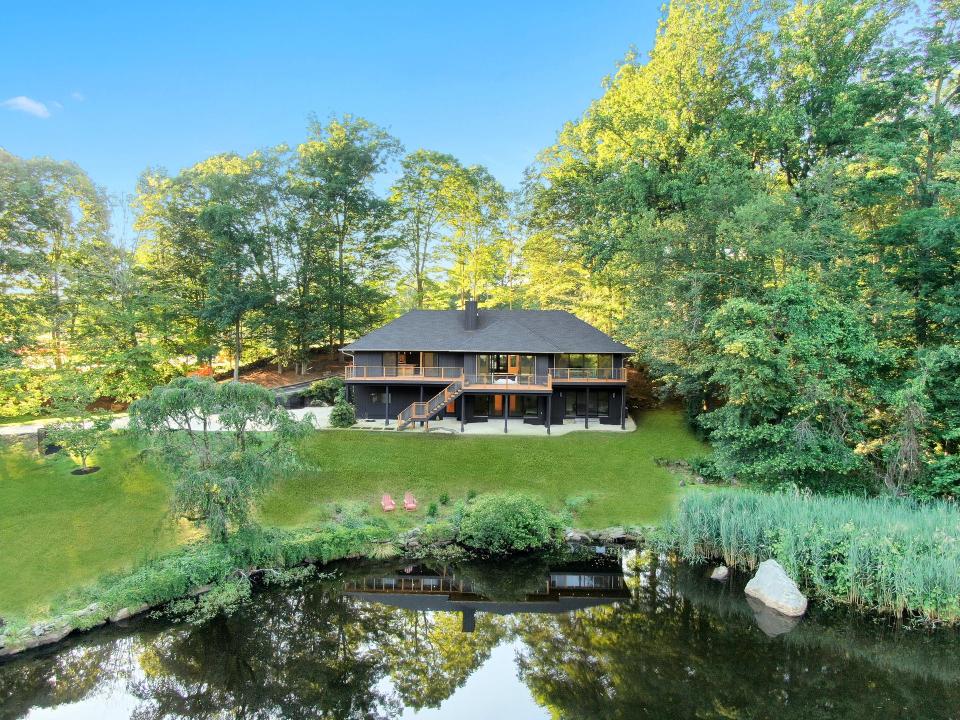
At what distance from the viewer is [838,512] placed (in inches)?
468

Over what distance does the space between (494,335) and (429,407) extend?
16.7ft

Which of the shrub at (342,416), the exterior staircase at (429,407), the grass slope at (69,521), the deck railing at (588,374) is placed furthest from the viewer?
the deck railing at (588,374)

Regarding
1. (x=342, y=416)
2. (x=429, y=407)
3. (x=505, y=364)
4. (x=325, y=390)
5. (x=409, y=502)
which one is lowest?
(x=409, y=502)

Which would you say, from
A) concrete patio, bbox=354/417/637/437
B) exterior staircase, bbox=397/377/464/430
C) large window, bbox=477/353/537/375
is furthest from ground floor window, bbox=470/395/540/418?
exterior staircase, bbox=397/377/464/430

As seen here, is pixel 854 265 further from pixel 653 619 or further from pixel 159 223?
pixel 159 223

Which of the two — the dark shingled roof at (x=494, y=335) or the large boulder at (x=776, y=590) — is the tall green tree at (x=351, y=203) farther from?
the large boulder at (x=776, y=590)

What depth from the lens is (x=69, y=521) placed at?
13.9 meters

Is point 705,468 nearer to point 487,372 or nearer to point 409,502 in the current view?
point 487,372

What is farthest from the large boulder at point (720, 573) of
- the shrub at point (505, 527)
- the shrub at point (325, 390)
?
the shrub at point (325, 390)

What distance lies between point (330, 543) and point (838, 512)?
1311 cm

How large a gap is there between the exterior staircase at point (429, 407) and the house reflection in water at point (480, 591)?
31.4 feet

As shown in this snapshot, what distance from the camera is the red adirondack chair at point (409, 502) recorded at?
610 inches

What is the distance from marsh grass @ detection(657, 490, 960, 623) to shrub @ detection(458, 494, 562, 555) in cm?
356

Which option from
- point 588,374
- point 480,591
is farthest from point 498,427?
point 480,591
